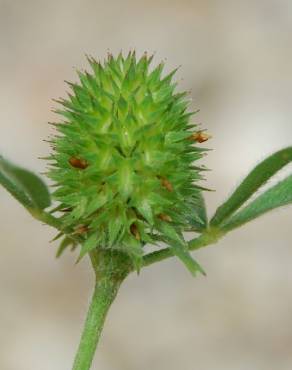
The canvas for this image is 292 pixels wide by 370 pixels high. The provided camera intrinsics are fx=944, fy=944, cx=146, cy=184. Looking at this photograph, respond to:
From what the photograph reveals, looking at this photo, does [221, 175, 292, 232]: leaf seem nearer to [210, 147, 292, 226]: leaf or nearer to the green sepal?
[210, 147, 292, 226]: leaf

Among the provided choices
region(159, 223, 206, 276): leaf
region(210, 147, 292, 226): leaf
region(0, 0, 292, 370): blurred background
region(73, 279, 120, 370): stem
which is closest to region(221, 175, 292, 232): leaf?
region(210, 147, 292, 226): leaf

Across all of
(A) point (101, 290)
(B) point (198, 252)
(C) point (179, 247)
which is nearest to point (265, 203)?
(C) point (179, 247)

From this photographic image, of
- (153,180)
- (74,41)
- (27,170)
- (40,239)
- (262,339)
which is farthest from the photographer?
(74,41)

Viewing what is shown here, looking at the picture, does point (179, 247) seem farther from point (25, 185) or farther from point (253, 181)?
point (25, 185)

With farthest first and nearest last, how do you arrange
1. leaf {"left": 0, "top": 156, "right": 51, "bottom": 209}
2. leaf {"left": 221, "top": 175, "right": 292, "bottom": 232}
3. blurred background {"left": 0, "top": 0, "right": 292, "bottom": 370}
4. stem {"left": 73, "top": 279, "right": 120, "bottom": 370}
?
1. blurred background {"left": 0, "top": 0, "right": 292, "bottom": 370}
2. leaf {"left": 221, "top": 175, "right": 292, "bottom": 232}
3. stem {"left": 73, "top": 279, "right": 120, "bottom": 370}
4. leaf {"left": 0, "top": 156, "right": 51, "bottom": 209}

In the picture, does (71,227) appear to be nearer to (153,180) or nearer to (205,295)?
(153,180)

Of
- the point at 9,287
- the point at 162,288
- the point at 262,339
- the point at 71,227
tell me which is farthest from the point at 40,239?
the point at 71,227
